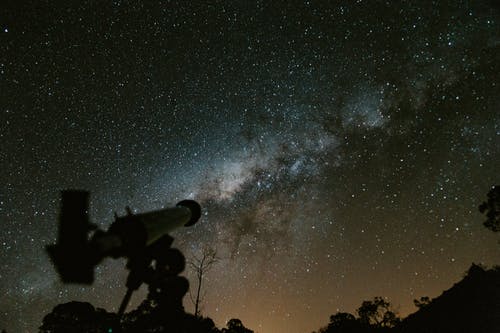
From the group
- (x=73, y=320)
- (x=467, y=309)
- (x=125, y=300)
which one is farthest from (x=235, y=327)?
(x=125, y=300)

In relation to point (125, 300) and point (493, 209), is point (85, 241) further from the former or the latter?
point (493, 209)

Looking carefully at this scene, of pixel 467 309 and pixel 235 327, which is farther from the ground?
pixel 235 327

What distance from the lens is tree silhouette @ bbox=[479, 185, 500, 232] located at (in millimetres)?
28906

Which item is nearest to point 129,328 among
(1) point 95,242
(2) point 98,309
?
(2) point 98,309

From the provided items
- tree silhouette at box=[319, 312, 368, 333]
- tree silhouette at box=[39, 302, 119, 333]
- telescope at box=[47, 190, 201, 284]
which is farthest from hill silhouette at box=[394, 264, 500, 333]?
telescope at box=[47, 190, 201, 284]

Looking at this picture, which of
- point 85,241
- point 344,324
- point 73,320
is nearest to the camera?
point 85,241

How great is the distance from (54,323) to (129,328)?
19.1ft

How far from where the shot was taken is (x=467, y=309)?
105 feet

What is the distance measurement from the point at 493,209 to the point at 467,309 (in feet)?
30.7

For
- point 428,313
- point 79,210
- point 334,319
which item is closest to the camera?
point 79,210

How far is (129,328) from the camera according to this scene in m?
27.3

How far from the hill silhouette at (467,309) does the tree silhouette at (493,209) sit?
6.22m

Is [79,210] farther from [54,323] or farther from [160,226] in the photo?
[54,323]

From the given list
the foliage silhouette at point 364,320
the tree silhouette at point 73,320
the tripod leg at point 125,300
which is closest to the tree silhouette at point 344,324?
the foliage silhouette at point 364,320
